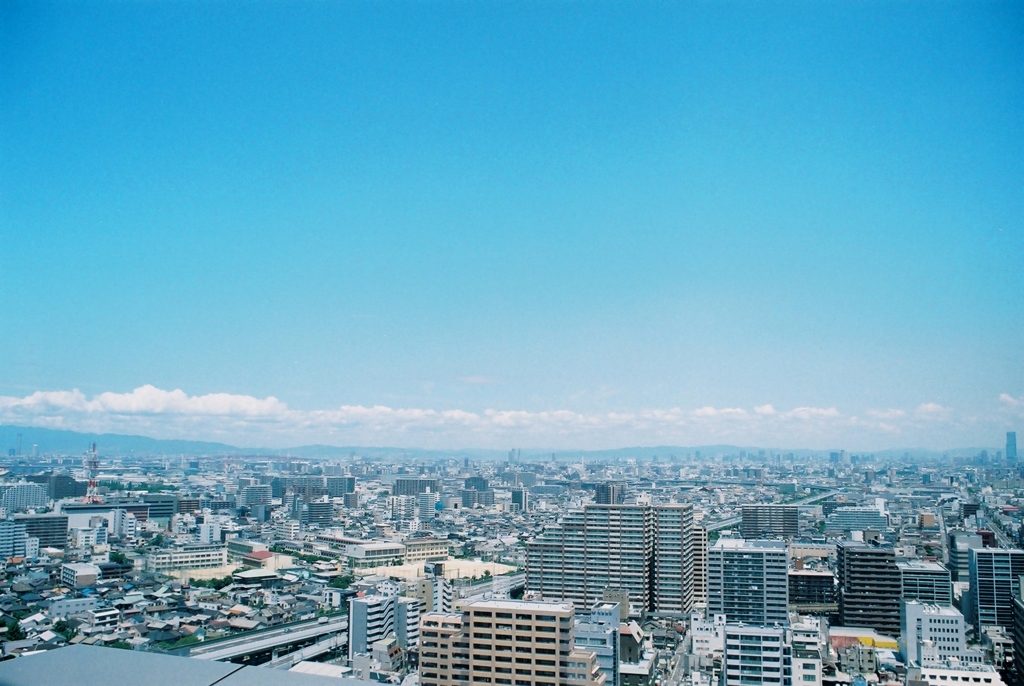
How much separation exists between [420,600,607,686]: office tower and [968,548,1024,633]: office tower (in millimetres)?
3995

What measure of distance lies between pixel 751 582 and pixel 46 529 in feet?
25.3

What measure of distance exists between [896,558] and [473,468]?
9.94 meters

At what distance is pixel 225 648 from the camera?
477 centimetres

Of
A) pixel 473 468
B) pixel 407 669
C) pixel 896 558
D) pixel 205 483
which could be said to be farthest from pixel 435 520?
pixel 407 669

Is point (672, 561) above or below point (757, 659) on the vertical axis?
below

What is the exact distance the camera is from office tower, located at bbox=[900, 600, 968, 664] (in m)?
4.85

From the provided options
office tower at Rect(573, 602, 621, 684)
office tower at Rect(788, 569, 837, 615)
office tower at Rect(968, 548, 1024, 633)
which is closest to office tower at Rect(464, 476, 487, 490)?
office tower at Rect(788, 569, 837, 615)

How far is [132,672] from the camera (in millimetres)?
597

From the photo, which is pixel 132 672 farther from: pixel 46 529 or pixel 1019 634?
pixel 46 529

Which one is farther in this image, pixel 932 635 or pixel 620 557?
pixel 620 557

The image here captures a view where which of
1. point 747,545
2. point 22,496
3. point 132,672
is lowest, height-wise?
point 747,545

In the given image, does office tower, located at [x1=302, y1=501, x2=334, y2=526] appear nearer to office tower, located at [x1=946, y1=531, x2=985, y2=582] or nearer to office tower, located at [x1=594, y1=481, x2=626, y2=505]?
office tower, located at [x1=594, y1=481, x2=626, y2=505]

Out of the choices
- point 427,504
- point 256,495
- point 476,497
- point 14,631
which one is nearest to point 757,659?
Result: point 14,631

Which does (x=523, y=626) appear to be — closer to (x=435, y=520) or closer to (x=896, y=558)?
(x=896, y=558)
